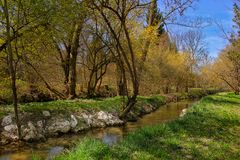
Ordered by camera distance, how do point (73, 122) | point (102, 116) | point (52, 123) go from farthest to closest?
point (102, 116) < point (73, 122) < point (52, 123)

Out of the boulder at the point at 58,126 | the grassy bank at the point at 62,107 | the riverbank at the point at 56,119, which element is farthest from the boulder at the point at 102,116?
the boulder at the point at 58,126

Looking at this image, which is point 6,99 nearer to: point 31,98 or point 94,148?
point 31,98

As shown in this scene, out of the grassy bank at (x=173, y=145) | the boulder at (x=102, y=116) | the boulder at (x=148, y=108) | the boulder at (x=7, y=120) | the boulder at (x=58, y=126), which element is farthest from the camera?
the boulder at (x=148, y=108)

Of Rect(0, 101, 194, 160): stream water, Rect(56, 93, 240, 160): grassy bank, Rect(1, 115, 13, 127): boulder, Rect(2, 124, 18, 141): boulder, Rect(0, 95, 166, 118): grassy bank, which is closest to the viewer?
Rect(56, 93, 240, 160): grassy bank

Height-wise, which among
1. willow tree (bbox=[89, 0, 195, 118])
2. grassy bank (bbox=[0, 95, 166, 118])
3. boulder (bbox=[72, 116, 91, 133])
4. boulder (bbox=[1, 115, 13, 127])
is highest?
willow tree (bbox=[89, 0, 195, 118])

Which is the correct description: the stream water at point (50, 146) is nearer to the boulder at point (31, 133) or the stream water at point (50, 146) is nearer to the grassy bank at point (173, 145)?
the boulder at point (31, 133)

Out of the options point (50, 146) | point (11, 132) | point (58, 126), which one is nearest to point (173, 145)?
point (50, 146)

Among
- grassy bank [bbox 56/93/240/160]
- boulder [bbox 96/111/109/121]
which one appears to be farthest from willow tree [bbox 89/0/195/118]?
grassy bank [bbox 56/93/240/160]

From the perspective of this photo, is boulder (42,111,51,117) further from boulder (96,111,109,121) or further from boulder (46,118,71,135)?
boulder (96,111,109,121)

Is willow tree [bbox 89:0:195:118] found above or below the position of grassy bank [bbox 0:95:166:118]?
above

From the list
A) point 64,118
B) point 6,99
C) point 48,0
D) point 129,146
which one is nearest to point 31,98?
point 6,99

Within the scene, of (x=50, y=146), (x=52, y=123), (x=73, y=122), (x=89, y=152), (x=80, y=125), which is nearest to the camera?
(x=89, y=152)

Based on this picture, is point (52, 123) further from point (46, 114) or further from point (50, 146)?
point (50, 146)

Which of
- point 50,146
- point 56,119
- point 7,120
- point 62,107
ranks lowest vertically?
point 50,146
